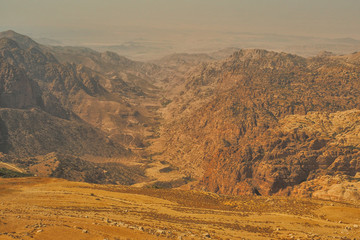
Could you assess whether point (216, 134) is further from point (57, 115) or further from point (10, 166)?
point (57, 115)

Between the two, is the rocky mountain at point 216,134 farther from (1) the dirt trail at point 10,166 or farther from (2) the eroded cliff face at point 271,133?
(1) the dirt trail at point 10,166

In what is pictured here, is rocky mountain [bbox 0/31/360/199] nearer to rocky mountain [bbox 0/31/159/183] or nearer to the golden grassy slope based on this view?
rocky mountain [bbox 0/31/159/183]

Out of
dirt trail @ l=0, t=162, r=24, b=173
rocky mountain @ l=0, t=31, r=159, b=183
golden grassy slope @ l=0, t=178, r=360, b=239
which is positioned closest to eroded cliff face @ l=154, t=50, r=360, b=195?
golden grassy slope @ l=0, t=178, r=360, b=239

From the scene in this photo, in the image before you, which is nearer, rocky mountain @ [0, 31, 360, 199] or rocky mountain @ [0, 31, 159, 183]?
rocky mountain @ [0, 31, 360, 199]

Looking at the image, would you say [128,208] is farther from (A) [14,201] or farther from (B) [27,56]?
(B) [27,56]

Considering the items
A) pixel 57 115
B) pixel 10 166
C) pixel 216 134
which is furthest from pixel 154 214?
pixel 57 115

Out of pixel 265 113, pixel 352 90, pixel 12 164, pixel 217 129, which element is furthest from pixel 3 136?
pixel 352 90

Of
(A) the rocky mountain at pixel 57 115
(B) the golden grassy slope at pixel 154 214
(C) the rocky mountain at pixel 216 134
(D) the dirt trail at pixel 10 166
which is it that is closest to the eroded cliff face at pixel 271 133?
(C) the rocky mountain at pixel 216 134
